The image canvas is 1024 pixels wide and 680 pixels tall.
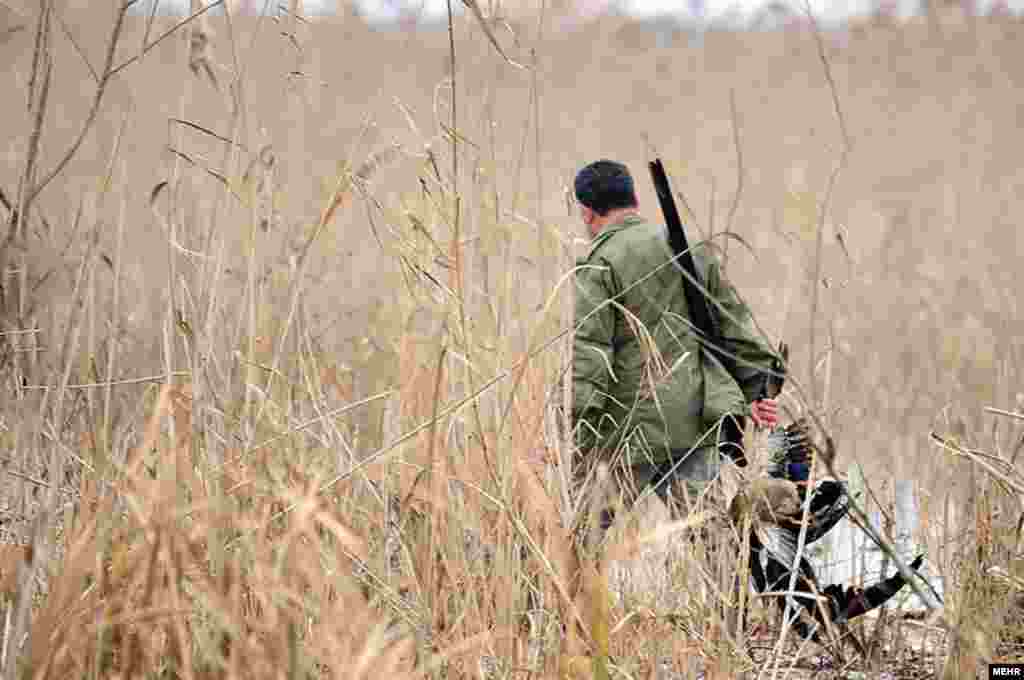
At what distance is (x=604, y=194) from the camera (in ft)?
10.8

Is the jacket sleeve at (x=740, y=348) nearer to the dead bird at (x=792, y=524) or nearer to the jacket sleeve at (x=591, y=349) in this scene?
the jacket sleeve at (x=591, y=349)

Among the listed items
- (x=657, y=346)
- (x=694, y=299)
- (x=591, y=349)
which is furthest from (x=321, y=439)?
(x=657, y=346)

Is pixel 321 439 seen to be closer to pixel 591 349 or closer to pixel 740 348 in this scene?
pixel 591 349

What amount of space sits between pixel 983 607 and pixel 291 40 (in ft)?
5.07

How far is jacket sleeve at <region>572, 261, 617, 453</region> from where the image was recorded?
115 inches

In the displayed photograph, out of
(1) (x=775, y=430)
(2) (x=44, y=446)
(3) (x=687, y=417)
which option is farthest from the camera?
(3) (x=687, y=417)

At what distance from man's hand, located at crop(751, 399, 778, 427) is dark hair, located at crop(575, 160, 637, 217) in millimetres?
752

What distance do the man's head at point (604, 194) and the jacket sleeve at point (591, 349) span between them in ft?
0.68

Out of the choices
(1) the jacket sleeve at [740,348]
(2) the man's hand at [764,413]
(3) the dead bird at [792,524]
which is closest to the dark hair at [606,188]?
(1) the jacket sleeve at [740,348]

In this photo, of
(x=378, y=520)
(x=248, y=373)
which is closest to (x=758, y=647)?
(x=378, y=520)

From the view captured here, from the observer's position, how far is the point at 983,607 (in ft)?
6.68

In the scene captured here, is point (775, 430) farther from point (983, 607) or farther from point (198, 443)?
point (198, 443)

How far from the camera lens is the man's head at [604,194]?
10.7 feet

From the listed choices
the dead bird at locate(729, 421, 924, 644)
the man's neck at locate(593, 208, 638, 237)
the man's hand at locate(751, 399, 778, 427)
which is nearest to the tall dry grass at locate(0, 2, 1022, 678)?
the dead bird at locate(729, 421, 924, 644)
